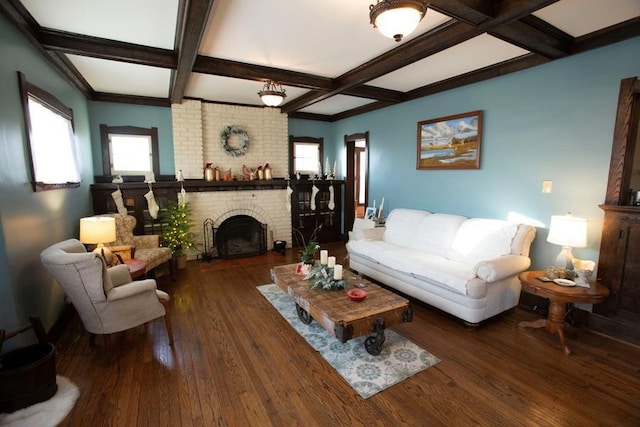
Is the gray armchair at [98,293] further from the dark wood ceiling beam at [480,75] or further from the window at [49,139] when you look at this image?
the dark wood ceiling beam at [480,75]

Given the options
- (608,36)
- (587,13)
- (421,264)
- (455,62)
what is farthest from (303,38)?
(608,36)

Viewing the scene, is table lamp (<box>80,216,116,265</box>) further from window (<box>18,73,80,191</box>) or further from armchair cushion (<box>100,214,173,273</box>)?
armchair cushion (<box>100,214,173,273</box>)

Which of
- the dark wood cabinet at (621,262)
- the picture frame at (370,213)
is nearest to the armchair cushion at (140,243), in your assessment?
the picture frame at (370,213)

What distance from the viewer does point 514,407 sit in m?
1.88

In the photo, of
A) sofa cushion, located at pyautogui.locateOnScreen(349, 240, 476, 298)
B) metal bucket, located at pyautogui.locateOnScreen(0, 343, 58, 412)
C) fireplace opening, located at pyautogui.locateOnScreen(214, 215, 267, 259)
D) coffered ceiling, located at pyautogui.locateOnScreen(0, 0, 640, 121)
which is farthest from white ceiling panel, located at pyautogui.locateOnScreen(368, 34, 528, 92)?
metal bucket, located at pyautogui.locateOnScreen(0, 343, 58, 412)

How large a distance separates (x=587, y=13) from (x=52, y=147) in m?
4.90

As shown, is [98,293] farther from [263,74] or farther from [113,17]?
[263,74]

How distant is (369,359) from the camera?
2357mm

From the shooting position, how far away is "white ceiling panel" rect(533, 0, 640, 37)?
220 centimetres

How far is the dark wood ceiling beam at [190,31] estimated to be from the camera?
2.04m

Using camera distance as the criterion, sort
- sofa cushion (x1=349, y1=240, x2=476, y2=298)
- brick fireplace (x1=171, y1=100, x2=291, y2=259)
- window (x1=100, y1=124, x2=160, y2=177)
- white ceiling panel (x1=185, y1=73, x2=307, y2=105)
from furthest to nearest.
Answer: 1. brick fireplace (x1=171, y1=100, x2=291, y2=259)
2. window (x1=100, y1=124, x2=160, y2=177)
3. white ceiling panel (x1=185, y1=73, x2=307, y2=105)
4. sofa cushion (x1=349, y1=240, x2=476, y2=298)

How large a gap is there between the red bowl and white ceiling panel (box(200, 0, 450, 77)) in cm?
226

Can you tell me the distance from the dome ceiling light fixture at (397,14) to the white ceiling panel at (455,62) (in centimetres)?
143

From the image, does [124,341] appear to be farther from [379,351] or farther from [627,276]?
[627,276]
